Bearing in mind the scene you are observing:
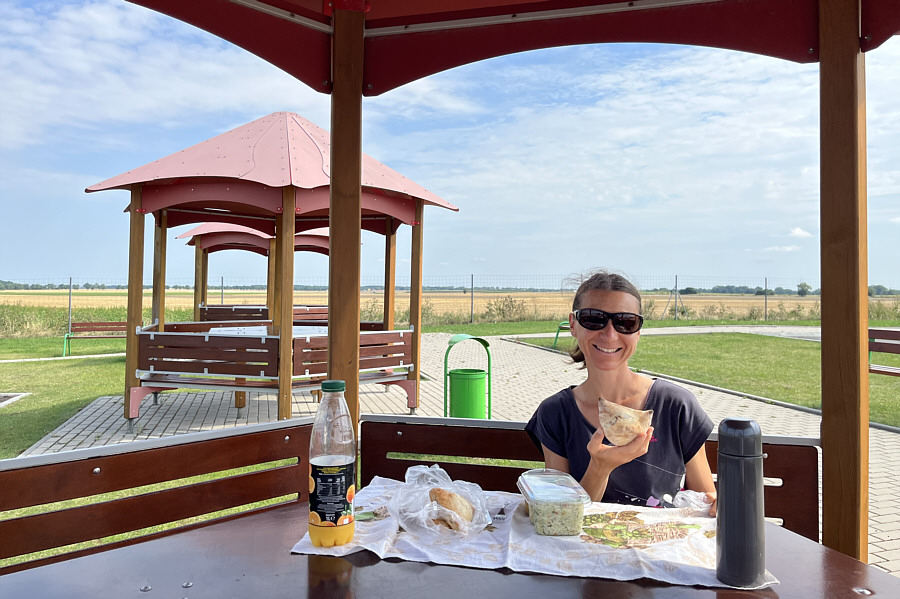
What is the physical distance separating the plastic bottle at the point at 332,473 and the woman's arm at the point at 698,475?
1.25 m

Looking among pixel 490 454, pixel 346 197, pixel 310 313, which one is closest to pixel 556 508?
pixel 490 454

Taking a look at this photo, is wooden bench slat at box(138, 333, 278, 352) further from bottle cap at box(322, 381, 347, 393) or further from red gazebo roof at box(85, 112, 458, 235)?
bottle cap at box(322, 381, 347, 393)

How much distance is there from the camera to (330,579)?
1512mm

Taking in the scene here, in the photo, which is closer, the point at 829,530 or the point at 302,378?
the point at 829,530

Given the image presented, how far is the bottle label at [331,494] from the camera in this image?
1616mm

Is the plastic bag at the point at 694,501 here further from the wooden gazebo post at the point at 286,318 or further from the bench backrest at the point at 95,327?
the bench backrest at the point at 95,327

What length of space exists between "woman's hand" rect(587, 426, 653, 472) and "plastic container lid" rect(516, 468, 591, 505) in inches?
5.1

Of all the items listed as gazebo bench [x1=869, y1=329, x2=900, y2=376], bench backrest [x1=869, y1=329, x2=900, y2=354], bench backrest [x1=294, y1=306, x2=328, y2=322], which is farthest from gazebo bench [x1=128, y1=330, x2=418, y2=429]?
bench backrest [x1=294, y1=306, x2=328, y2=322]

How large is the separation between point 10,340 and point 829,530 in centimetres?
2387

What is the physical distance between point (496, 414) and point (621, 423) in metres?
6.99

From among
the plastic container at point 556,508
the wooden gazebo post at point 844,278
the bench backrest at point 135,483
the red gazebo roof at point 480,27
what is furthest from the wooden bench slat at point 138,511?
the wooden gazebo post at point 844,278

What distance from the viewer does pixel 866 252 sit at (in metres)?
2.72

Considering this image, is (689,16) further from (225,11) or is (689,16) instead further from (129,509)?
(129,509)

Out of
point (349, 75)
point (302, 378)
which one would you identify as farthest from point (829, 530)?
point (302, 378)
